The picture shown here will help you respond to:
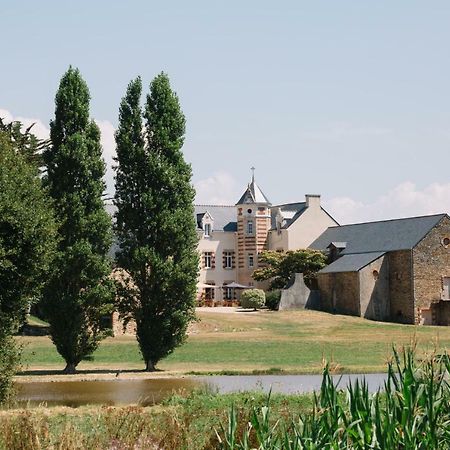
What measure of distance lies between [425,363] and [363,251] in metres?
57.6

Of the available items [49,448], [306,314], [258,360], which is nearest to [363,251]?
[306,314]

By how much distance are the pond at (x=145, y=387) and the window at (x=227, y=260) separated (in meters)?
49.6

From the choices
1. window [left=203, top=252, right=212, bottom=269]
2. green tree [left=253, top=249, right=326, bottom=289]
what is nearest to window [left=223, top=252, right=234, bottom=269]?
window [left=203, top=252, right=212, bottom=269]

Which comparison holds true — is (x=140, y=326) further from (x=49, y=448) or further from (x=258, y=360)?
(x=49, y=448)

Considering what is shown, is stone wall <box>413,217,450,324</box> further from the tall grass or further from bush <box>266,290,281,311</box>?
the tall grass

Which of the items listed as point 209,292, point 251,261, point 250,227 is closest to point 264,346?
point 209,292

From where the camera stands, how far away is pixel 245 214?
3233 inches

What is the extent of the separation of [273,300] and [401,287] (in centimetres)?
841

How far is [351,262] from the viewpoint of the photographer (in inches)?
2670

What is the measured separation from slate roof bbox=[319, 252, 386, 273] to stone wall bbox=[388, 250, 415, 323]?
1.15m

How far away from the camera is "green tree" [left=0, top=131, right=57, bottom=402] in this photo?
27891 mm

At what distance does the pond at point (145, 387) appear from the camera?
2580 cm

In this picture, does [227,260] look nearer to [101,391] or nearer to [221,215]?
[221,215]

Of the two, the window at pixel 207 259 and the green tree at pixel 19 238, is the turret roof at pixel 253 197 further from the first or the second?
the green tree at pixel 19 238
